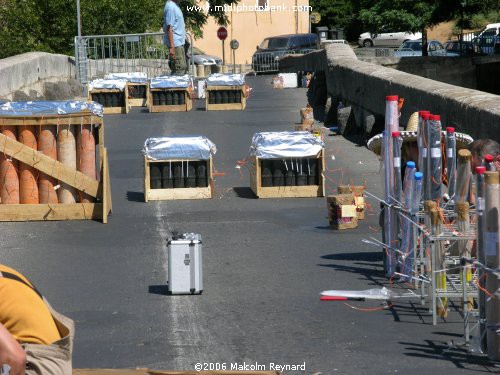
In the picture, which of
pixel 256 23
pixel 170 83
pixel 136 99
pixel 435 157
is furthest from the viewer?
pixel 256 23

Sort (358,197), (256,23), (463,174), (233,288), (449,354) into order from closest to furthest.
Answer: (449,354) < (463,174) < (233,288) < (358,197) < (256,23)

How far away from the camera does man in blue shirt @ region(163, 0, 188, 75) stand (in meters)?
24.8

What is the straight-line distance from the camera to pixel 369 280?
30.1 ft

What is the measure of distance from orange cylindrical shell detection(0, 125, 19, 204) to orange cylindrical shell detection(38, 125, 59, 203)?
26cm

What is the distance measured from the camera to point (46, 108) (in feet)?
40.2

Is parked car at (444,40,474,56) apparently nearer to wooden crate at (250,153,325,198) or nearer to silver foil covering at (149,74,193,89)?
silver foil covering at (149,74,193,89)

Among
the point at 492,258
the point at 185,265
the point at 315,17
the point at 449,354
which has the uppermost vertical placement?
the point at 492,258

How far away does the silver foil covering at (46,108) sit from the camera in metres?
12.2

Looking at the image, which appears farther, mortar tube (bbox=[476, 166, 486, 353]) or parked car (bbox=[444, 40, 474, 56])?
parked car (bbox=[444, 40, 474, 56])

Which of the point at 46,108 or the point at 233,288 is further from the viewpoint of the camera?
the point at 46,108

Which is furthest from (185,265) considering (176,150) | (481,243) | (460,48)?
(460,48)

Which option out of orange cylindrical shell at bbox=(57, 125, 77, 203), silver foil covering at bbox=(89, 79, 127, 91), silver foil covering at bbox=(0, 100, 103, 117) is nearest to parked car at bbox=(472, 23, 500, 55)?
silver foil covering at bbox=(89, 79, 127, 91)

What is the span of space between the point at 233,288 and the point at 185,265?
56cm

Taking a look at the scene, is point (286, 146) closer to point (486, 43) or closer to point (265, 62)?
point (486, 43)
